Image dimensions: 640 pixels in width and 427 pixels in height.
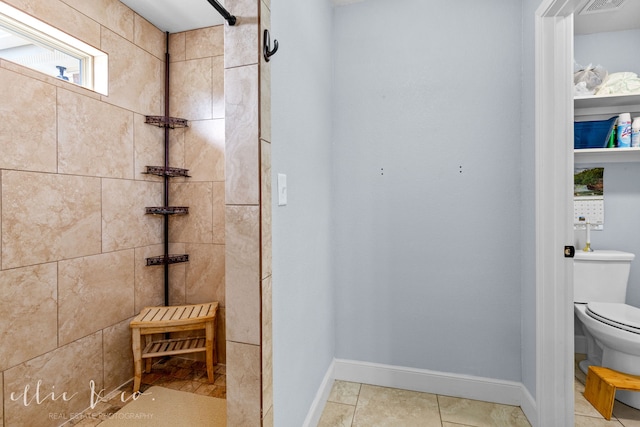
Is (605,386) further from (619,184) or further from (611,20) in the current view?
(611,20)

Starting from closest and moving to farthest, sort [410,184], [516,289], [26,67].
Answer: [26,67] → [516,289] → [410,184]

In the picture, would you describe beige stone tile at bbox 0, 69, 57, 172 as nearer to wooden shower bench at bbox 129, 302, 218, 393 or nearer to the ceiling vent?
wooden shower bench at bbox 129, 302, 218, 393

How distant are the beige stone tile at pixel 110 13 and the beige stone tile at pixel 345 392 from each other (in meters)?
2.59

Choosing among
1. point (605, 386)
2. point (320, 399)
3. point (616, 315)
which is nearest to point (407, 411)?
point (320, 399)

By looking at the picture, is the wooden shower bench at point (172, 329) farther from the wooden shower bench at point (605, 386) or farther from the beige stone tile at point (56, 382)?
the wooden shower bench at point (605, 386)

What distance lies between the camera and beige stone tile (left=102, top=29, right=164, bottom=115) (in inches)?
73.8

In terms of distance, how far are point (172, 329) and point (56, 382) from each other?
22.4 inches

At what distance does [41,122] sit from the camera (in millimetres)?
1514

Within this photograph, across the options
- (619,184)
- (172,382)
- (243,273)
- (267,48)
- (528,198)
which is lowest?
(172,382)

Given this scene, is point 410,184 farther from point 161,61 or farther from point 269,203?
point 161,61

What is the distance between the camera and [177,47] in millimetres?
2250

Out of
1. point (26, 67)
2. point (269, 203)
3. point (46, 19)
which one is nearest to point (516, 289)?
point (269, 203)

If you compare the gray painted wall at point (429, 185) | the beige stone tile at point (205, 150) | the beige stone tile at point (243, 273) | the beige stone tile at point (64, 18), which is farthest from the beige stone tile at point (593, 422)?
the beige stone tile at point (64, 18)

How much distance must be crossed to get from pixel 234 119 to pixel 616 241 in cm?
284
